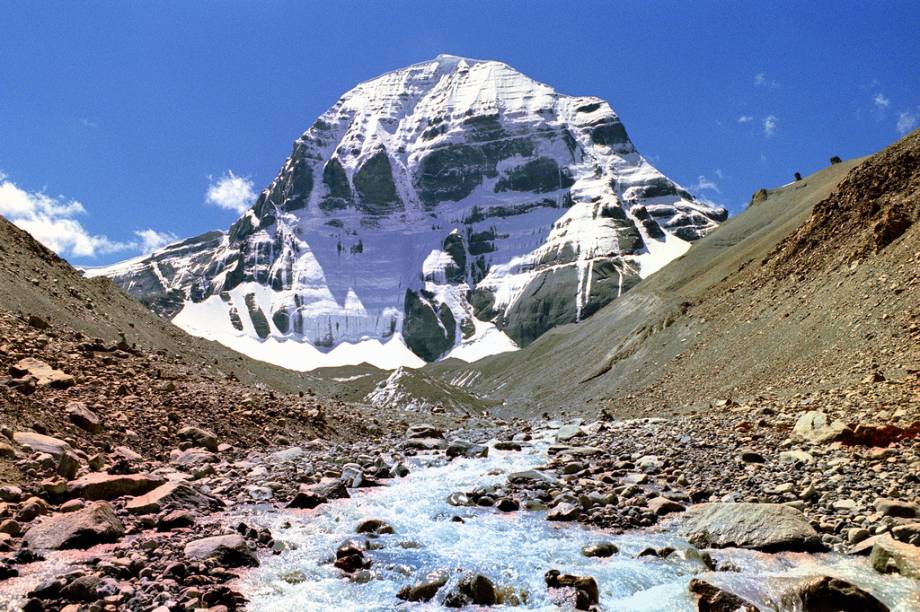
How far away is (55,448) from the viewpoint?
15.3 metres

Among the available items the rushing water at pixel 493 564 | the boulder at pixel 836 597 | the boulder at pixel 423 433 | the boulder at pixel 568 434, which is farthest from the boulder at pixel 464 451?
the boulder at pixel 836 597

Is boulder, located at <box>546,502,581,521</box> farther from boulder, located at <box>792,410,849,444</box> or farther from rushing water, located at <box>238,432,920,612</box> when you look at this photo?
boulder, located at <box>792,410,849,444</box>

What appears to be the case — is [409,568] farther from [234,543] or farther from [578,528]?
[578,528]

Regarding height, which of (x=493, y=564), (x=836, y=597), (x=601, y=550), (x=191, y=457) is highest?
(x=191, y=457)

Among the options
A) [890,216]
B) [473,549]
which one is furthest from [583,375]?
[473,549]

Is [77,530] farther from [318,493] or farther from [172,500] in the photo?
[318,493]

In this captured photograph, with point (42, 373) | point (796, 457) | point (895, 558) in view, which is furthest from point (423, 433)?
point (895, 558)

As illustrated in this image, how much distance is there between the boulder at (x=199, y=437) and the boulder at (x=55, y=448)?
5.59 m

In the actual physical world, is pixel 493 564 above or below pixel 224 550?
below

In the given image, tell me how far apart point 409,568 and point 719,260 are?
102950mm

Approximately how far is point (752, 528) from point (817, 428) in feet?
30.4

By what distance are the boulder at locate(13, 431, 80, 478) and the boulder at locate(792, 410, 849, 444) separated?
825 inches

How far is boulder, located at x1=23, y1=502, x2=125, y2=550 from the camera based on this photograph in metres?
11.2

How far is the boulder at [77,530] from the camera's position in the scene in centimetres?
1118
